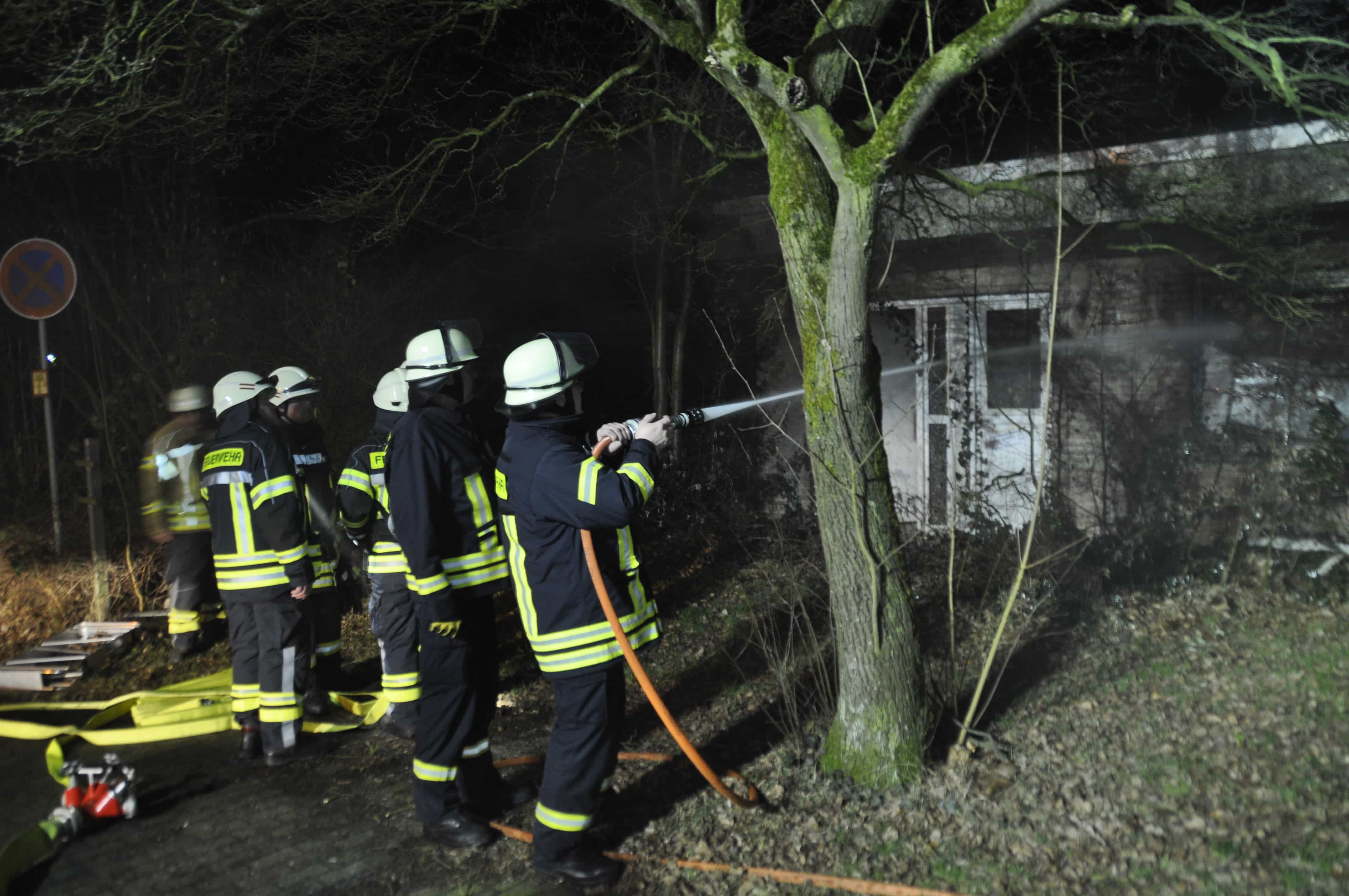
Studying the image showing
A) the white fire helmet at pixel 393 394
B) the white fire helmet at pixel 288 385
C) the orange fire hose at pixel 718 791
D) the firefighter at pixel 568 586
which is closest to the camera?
the orange fire hose at pixel 718 791

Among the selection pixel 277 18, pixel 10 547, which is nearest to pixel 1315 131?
pixel 277 18

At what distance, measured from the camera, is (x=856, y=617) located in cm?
396

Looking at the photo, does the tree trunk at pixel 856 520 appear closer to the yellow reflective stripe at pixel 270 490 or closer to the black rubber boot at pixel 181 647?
the yellow reflective stripe at pixel 270 490

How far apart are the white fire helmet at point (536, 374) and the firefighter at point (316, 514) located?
2028mm

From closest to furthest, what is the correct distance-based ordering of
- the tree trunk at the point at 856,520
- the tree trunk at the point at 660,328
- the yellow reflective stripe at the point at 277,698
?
the tree trunk at the point at 856,520, the yellow reflective stripe at the point at 277,698, the tree trunk at the point at 660,328

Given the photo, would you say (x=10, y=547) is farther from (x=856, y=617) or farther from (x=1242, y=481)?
(x=1242, y=481)

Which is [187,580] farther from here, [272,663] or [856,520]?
[856,520]

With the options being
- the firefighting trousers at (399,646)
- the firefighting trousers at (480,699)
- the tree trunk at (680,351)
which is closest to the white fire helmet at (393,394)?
the firefighting trousers at (399,646)

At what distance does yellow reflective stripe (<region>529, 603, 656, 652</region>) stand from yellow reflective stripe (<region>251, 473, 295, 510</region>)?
2.04m

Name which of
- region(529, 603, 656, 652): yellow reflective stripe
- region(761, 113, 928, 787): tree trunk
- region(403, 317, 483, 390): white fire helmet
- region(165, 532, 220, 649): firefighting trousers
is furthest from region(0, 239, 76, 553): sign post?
region(761, 113, 928, 787): tree trunk

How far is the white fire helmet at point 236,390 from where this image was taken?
17.5 ft

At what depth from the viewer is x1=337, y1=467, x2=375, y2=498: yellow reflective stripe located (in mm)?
4969

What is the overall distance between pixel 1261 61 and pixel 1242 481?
2683mm

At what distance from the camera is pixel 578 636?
3525 mm
